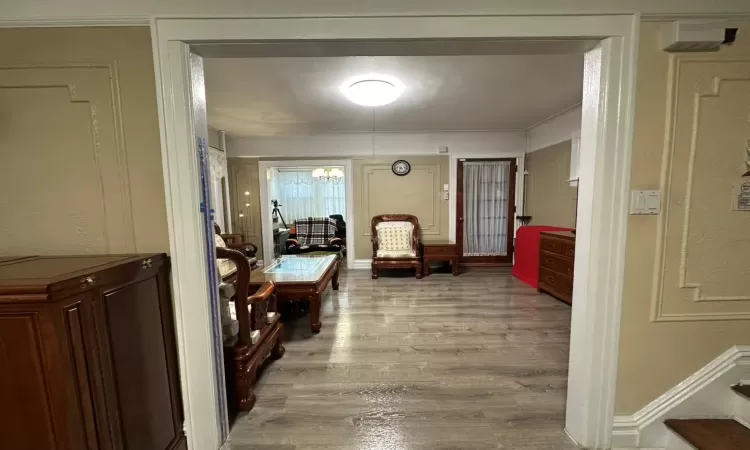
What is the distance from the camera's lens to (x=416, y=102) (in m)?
3.41

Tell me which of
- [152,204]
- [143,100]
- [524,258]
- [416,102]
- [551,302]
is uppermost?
[416,102]

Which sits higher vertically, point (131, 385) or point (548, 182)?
point (548, 182)

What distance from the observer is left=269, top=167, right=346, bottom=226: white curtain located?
7492 mm

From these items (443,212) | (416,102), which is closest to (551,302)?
(443,212)

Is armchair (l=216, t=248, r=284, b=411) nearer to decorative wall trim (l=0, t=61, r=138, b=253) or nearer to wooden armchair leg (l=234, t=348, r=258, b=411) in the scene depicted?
wooden armchair leg (l=234, t=348, r=258, b=411)

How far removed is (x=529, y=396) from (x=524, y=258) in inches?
110

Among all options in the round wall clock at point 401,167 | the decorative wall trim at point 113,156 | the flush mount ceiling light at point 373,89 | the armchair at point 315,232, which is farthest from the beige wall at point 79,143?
the armchair at point 315,232

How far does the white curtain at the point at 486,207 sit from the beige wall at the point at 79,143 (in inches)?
184

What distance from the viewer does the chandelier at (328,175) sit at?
726 cm

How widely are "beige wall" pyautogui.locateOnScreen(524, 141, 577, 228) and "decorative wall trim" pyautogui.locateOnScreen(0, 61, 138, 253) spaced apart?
14.6 feet

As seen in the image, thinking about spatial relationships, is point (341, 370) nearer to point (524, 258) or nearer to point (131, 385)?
point (131, 385)

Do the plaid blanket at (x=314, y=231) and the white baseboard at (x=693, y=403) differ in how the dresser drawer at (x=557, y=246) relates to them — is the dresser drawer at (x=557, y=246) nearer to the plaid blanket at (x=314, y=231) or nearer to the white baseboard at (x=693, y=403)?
the white baseboard at (x=693, y=403)

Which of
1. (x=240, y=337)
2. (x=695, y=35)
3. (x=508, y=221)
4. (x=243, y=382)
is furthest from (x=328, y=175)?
(x=695, y=35)

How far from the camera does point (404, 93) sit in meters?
3.10
